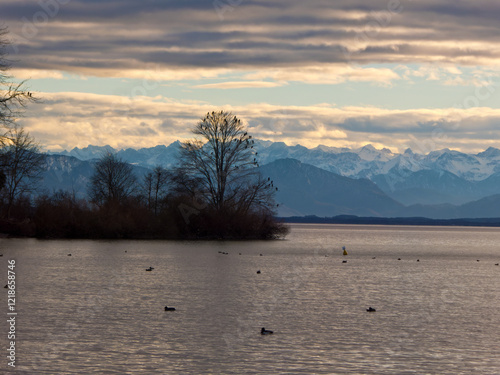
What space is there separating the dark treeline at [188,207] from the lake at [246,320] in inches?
1647

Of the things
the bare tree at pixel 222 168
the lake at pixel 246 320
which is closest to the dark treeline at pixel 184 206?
the bare tree at pixel 222 168

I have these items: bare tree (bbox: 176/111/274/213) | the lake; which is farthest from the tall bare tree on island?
the lake

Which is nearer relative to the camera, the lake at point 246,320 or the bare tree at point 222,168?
the lake at point 246,320

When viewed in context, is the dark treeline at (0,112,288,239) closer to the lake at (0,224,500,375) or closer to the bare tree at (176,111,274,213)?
the bare tree at (176,111,274,213)

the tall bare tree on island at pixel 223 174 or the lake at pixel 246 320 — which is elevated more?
the tall bare tree on island at pixel 223 174

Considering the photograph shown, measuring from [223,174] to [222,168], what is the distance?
206 centimetres

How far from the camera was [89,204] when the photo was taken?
111250 millimetres

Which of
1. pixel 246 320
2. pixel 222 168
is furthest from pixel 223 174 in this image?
pixel 246 320

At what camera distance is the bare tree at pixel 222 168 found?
10794 cm

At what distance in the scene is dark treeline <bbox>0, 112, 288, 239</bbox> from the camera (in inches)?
4213

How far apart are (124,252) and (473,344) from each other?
5728 cm

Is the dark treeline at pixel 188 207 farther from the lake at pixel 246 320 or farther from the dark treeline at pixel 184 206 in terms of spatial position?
the lake at pixel 246 320

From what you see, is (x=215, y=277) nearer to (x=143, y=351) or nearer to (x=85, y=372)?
(x=143, y=351)

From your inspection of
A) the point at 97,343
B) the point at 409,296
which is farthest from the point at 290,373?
the point at 409,296
